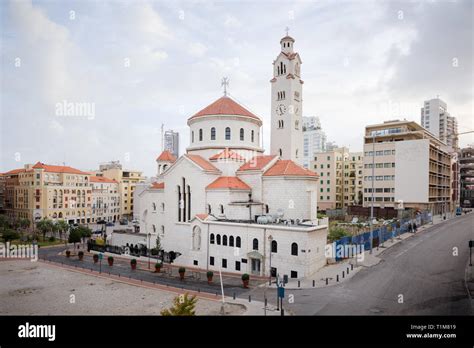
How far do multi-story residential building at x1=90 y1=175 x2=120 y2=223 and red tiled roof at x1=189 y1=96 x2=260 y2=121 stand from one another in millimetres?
48190

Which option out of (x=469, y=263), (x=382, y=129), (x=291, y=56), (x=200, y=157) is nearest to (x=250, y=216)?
(x=200, y=157)

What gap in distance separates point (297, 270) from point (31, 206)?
216ft

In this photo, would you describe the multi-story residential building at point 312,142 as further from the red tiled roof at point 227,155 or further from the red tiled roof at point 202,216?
the red tiled roof at point 202,216

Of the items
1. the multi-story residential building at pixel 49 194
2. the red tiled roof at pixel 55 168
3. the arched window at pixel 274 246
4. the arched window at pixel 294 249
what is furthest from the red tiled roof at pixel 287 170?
the red tiled roof at pixel 55 168

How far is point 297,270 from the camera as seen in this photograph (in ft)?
92.5

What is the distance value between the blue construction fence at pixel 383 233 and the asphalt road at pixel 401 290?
289 centimetres

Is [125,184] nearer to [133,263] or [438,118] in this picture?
[133,263]

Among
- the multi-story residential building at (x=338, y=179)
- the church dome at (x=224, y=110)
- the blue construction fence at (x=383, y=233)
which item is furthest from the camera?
the multi-story residential building at (x=338, y=179)

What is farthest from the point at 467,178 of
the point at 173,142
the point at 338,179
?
the point at 173,142

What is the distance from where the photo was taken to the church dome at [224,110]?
144ft

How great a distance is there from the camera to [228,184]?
1471 inches

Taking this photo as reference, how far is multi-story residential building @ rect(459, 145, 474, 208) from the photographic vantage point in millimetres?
111438

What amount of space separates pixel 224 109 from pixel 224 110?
0.76 feet

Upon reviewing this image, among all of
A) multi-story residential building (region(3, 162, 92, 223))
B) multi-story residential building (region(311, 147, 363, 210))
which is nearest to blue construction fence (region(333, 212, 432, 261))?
multi-story residential building (region(311, 147, 363, 210))
